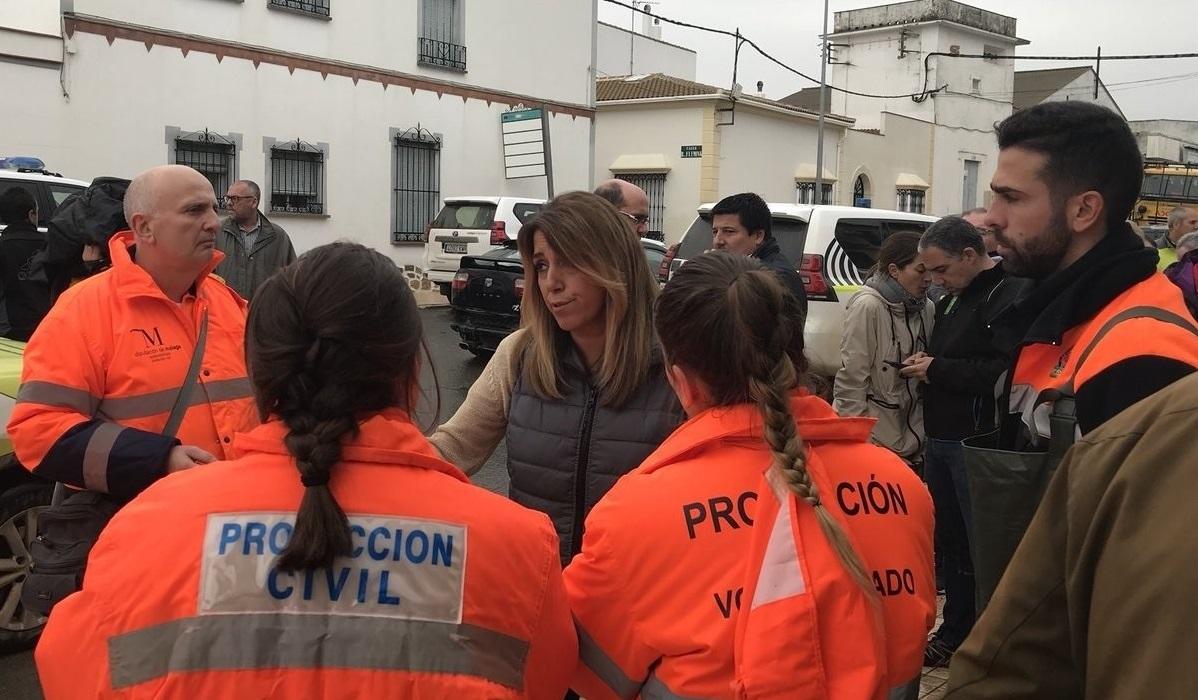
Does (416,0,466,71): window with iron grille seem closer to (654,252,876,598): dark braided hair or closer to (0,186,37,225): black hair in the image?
(0,186,37,225): black hair

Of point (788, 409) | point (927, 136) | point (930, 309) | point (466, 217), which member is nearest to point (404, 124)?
point (466, 217)

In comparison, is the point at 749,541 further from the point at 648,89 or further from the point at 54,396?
the point at 648,89

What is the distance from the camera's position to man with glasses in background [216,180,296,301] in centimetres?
739

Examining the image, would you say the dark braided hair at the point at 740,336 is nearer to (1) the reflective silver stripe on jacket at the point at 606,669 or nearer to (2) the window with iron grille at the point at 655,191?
(1) the reflective silver stripe on jacket at the point at 606,669

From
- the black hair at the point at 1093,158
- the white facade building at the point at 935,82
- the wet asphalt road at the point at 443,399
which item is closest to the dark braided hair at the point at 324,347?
the wet asphalt road at the point at 443,399

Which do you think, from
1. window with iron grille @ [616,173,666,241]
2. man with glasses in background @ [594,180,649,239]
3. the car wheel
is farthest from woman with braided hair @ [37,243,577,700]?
window with iron grille @ [616,173,666,241]

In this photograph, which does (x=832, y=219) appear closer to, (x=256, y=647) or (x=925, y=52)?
(x=256, y=647)

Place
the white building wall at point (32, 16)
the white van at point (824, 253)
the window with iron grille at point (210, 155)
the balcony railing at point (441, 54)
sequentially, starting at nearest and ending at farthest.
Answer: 1. the white van at point (824, 253)
2. the white building wall at point (32, 16)
3. the window with iron grille at point (210, 155)
4. the balcony railing at point (441, 54)

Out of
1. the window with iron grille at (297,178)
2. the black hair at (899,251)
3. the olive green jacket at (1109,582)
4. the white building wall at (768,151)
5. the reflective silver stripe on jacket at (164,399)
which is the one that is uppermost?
the white building wall at (768,151)

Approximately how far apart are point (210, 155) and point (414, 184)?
4.27 m

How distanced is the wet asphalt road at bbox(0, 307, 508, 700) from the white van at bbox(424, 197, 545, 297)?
35.1 inches

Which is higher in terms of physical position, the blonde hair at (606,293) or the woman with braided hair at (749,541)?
the blonde hair at (606,293)

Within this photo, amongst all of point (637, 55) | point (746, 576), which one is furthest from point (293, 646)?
point (637, 55)

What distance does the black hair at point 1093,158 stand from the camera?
2271 mm
